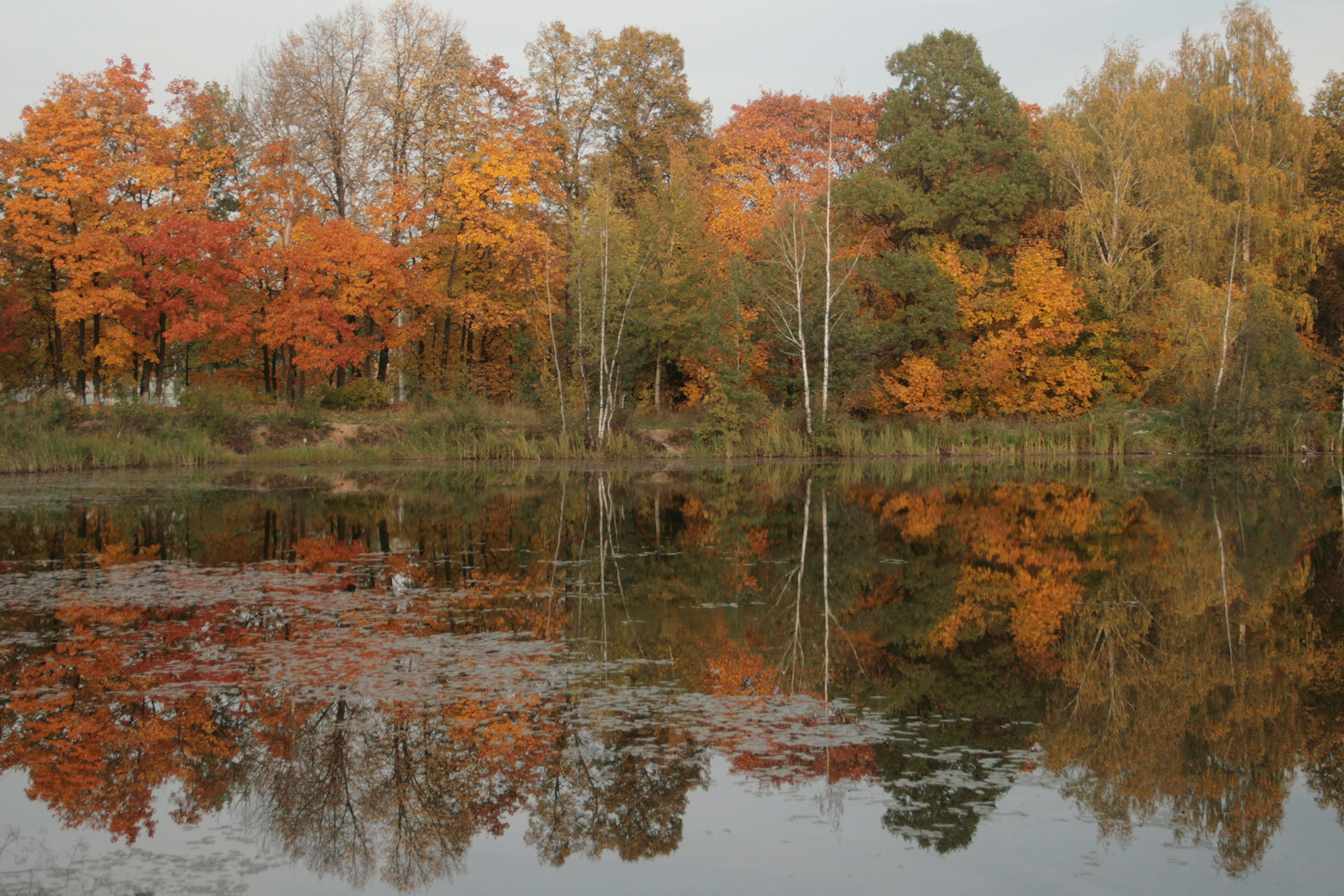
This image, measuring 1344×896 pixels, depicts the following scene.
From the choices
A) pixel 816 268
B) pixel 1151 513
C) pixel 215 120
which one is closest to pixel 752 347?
pixel 816 268

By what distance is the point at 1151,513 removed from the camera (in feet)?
58.9

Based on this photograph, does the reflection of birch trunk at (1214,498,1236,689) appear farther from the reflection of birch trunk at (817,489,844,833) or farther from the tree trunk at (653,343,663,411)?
the tree trunk at (653,343,663,411)

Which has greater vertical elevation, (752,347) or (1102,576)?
(752,347)

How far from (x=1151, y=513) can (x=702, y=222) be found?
82.5ft

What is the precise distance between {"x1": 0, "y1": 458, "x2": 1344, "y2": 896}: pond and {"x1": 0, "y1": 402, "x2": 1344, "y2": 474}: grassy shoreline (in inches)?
640

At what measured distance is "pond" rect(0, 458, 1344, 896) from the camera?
5293mm

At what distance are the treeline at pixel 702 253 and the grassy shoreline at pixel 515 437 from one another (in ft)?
2.87

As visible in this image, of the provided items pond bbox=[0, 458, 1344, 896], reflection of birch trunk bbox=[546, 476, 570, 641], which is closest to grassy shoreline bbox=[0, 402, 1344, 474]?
reflection of birch trunk bbox=[546, 476, 570, 641]

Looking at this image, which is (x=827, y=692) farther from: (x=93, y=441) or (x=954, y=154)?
(x=954, y=154)

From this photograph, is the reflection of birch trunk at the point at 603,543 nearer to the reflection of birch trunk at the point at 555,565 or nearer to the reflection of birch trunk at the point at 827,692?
the reflection of birch trunk at the point at 555,565

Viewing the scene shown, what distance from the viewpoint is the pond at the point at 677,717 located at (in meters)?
5.29

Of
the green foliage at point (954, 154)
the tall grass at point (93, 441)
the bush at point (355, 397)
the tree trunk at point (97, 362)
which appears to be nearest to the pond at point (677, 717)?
the tall grass at point (93, 441)

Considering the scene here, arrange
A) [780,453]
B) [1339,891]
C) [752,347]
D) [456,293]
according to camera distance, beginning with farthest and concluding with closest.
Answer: [456,293], [752,347], [780,453], [1339,891]

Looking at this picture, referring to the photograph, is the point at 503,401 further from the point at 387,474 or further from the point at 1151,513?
the point at 1151,513
